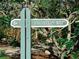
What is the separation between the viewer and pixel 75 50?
5.57 m

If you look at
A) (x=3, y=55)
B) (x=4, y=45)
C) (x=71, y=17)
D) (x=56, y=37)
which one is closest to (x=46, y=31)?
(x=56, y=37)

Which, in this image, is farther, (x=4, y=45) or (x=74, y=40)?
(x=4, y=45)

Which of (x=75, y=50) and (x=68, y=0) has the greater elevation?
(x=68, y=0)

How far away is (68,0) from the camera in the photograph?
5.32 metres

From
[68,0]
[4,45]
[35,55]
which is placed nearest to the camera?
[68,0]

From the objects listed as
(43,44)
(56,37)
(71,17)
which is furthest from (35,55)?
Result: (71,17)

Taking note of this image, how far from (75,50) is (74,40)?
23 cm

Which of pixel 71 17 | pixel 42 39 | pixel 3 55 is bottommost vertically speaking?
pixel 3 55

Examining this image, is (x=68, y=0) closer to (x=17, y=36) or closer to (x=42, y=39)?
(x=42, y=39)

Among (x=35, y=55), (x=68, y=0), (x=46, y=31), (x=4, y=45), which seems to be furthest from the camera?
(x=4, y=45)

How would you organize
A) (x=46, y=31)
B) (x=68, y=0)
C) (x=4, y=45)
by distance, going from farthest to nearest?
(x=4, y=45) < (x=46, y=31) < (x=68, y=0)

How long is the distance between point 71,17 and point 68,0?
31 cm

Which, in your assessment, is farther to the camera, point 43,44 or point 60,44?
point 43,44

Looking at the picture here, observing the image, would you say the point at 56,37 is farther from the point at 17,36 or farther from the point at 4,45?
the point at 4,45
